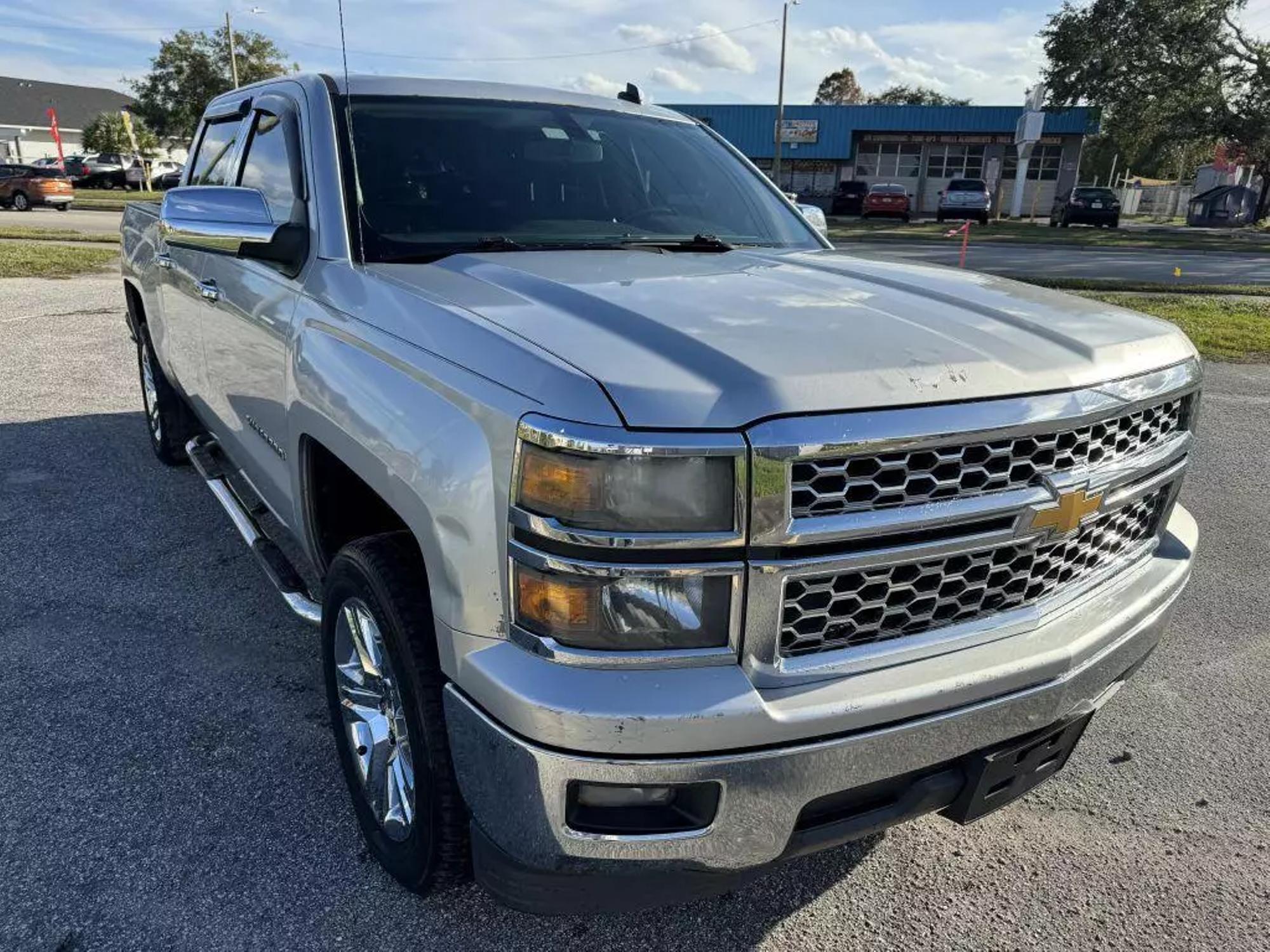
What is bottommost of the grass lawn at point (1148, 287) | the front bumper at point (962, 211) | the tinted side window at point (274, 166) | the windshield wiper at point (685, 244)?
the front bumper at point (962, 211)

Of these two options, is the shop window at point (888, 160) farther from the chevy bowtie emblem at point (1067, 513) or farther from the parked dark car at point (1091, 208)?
the chevy bowtie emblem at point (1067, 513)

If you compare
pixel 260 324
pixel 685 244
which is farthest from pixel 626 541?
pixel 260 324

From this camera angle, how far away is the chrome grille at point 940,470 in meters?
1.61

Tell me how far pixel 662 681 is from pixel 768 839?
15.1 inches

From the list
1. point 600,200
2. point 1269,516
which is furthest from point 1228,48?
point 600,200

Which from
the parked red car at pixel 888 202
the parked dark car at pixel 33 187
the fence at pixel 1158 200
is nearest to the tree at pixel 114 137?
the parked dark car at pixel 33 187

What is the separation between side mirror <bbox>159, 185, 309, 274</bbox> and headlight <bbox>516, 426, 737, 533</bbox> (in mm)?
1410

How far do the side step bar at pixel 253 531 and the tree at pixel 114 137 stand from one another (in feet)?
192

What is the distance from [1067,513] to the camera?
1.89m

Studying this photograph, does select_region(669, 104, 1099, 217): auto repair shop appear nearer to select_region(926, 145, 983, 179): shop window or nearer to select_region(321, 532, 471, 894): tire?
select_region(926, 145, 983, 179): shop window

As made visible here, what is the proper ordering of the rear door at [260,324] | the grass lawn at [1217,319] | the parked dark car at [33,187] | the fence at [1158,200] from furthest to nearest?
the fence at [1158,200]
the parked dark car at [33,187]
the grass lawn at [1217,319]
the rear door at [260,324]

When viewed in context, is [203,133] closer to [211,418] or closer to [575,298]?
[211,418]

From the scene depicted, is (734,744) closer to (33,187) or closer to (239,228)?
(239,228)

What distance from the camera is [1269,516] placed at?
4.91 metres
